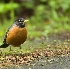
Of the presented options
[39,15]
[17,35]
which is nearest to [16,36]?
[17,35]

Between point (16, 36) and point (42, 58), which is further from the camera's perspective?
point (16, 36)

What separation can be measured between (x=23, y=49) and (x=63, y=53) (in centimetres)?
107

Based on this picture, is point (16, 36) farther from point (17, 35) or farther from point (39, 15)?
point (39, 15)

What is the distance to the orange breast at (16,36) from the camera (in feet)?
25.1

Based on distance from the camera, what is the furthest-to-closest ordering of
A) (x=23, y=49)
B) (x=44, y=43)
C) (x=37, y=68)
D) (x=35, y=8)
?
(x=35, y=8) < (x=44, y=43) < (x=23, y=49) < (x=37, y=68)

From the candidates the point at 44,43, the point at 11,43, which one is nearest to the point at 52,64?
the point at 11,43

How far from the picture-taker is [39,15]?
47.8ft

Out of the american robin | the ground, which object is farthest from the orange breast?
the ground

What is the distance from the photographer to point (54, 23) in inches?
494

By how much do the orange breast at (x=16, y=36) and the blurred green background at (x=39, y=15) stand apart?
8.77 ft

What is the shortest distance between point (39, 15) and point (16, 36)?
6986 millimetres

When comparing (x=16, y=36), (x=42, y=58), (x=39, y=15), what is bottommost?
(x=42, y=58)

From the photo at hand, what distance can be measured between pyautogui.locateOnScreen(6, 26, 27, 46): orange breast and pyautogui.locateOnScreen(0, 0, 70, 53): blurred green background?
2.67m

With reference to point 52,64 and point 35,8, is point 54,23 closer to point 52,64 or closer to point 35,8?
point 35,8
